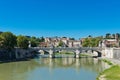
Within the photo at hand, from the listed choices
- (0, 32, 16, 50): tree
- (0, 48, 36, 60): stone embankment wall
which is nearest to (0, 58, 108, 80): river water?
(0, 32, 16, 50): tree

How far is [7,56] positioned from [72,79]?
34.7 m

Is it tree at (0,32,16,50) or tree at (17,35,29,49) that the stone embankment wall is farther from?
tree at (0,32,16,50)

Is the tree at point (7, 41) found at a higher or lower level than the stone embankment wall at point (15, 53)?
higher

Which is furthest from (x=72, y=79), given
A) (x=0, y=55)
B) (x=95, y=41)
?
(x=95, y=41)

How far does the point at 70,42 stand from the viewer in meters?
183

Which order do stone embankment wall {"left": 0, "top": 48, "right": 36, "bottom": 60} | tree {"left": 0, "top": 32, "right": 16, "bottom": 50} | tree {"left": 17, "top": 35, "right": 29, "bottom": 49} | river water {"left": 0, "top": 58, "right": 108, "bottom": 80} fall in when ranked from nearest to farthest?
river water {"left": 0, "top": 58, "right": 108, "bottom": 80}, tree {"left": 0, "top": 32, "right": 16, "bottom": 50}, stone embankment wall {"left": 0, "top": 48, "right": 36, "bottom": 60}, tree {"left": 17, "top": 35, "right": 29, "bottom": 49}

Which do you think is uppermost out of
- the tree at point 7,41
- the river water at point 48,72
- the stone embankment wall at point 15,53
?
the tree at point 7,41

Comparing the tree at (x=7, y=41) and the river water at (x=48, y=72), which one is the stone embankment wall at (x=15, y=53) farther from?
the river water at (x=48, y=72)

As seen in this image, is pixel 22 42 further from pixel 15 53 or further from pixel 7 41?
pixel 7 41

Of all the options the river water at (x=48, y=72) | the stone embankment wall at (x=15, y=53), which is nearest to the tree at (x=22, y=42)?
the stone embankment wall at (x=15, y=53)

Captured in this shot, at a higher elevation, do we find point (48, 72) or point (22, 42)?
point (22, 42)

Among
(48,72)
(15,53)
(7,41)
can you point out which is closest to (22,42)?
(15,53)

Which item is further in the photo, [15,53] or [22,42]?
[22,42]

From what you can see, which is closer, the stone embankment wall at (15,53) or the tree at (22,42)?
the stone embankment wall at (15,53)
